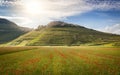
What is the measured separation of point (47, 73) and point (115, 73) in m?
8.80

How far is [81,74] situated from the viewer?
78.9 ft

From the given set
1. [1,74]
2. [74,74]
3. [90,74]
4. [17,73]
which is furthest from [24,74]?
[90,74]

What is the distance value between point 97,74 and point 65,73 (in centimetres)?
422

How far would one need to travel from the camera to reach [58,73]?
82.4 feet

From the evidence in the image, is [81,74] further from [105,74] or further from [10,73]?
[10,73]

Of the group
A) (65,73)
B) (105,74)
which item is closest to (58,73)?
(65,73)

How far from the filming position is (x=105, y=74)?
23781 millimetres

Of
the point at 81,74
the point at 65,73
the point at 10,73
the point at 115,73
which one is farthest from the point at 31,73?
the point at 115,73

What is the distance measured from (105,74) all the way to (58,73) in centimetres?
611

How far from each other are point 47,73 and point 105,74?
24.6ft

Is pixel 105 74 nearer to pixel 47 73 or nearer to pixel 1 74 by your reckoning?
pixel 47 73

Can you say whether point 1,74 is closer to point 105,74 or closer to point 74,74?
point 74,74

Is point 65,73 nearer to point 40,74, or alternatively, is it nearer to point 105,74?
point 40,74

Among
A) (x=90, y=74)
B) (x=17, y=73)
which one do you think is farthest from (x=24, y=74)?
(x=90, y=74)
